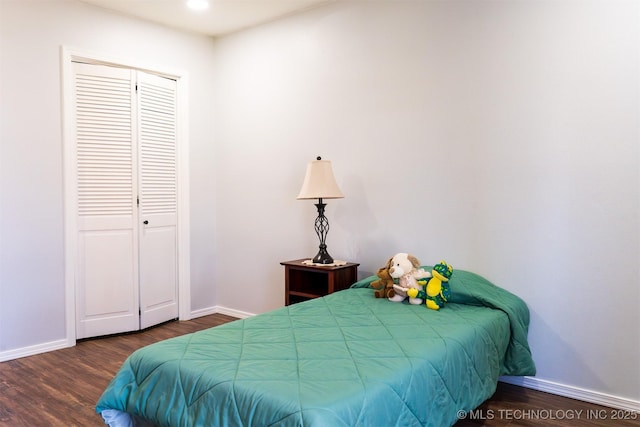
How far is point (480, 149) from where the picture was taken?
2824 mm

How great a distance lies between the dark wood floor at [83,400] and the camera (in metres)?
2.29


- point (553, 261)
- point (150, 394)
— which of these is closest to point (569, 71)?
point (553, 261)

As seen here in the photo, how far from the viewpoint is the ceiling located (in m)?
3.56

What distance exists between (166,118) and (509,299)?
3.17m

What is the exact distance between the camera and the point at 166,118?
405 centimetres

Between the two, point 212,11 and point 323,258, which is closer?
point 323,258

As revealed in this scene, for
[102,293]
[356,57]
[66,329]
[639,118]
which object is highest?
[356,57]

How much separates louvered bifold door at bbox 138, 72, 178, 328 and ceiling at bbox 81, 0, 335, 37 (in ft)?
1.65

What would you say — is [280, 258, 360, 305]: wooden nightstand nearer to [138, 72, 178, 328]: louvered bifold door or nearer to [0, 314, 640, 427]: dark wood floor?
[0, 314, 640, 427]: dark wood floor

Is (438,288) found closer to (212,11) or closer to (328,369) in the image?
(328,369)

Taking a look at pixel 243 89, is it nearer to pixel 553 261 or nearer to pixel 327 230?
pixel 327 230

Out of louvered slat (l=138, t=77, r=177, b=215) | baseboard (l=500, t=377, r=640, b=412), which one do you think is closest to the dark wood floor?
baseboard (l=500, t=377, r=640, b=412)

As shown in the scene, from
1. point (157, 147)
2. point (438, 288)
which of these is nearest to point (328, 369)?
point (438, 288)

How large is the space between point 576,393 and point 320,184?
2.00 metres
